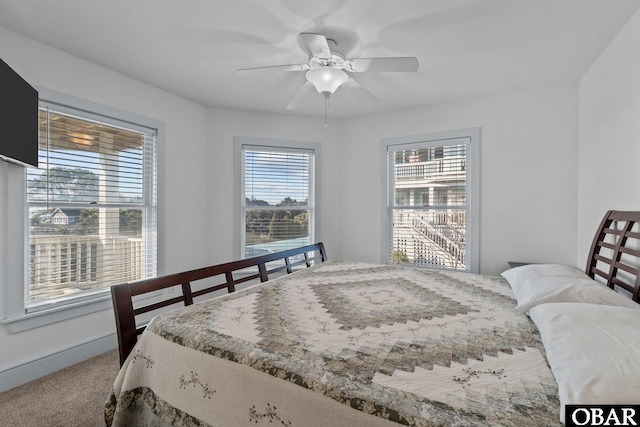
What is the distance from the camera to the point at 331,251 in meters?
4.40

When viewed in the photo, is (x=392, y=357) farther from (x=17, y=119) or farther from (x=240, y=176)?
(x=240, y=176)

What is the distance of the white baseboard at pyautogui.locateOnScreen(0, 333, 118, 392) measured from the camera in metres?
2.21

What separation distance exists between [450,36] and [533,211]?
2099mm

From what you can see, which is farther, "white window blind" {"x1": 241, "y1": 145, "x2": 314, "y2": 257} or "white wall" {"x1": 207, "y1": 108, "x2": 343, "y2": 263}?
"white window blind" {"x1": 241, "y1": 145, "x2": 314, "y2": 257}

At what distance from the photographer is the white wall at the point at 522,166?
3.08 metres

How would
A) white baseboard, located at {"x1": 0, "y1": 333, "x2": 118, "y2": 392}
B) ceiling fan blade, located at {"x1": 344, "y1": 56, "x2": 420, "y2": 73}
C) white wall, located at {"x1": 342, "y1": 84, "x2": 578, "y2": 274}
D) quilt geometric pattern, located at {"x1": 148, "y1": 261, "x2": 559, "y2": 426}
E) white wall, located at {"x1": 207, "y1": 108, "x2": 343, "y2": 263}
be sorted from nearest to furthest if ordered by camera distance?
quilt geometric pattern, located at {"x1": 148, "y1": 261, "x2": 559, "y2": 426}
ceiling fan blade, located at {"x1": 344, "y1": 56, "x2": 420, "y2": 73}
white baseboard, located at {"x1": 0, "y1": 333, "x2": 118, "y2": 392}
white wall, located at {"x1": 342, "y1": 84, "x2": 578, "y2": 274}
white wall, located at {"x1": 207, "y1": 108, "x2": 343, "y2": 263}

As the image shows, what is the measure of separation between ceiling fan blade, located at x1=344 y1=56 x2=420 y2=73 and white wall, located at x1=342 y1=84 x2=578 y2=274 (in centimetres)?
181

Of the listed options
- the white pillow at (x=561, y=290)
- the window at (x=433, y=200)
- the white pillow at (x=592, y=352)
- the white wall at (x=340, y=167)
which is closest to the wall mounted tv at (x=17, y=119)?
the white wall at (x=340, y=167)

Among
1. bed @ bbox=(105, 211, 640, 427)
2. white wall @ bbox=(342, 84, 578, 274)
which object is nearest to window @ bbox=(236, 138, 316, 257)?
white wall @ bbox=(342, 84, 578, 274)

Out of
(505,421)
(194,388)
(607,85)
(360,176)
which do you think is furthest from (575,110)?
(194,388)

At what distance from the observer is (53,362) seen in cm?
243

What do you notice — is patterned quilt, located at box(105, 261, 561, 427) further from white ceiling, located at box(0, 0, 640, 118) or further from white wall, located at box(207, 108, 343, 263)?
white wall, located at box(207, 108, 343, 263)

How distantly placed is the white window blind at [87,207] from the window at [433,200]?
114 inches

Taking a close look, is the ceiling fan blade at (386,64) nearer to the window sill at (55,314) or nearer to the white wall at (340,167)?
the white wall at (340,167)
